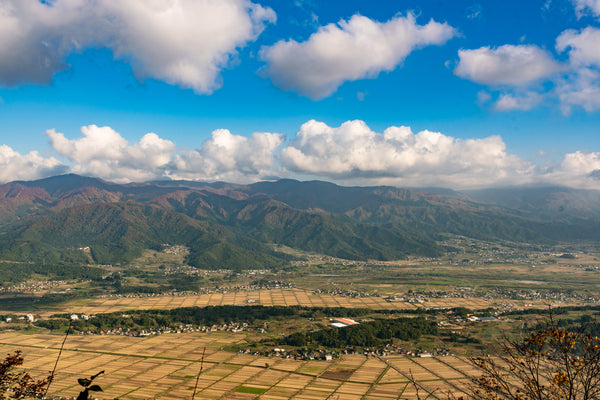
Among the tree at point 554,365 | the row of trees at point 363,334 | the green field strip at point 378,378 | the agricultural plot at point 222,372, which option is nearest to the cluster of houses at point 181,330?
the agricultural plot at point 222,372

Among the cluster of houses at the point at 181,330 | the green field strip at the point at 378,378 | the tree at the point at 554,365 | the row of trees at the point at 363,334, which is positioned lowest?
the cluster of houses at the point at 181,330

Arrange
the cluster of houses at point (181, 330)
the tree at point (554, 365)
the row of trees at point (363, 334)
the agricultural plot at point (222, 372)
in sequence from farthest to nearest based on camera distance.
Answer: the cluster of houses at point (181, 330) < the row of trees at point (363, 334) < the agricultural plot at point (222, 372) < the tree at point (554, 365)

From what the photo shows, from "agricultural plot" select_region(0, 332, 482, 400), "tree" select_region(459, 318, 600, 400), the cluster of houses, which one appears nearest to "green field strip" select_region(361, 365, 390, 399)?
"agricultural plot" select_region(0, 332, 482, 400)

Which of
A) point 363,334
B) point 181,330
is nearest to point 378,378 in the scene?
point 363,334

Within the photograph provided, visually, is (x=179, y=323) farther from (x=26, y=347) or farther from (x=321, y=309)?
(x=321, y=309)

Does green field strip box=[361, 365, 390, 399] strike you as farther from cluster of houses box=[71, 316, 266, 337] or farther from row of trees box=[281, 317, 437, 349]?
cluster of houses box=[71, 316, 266, 337]

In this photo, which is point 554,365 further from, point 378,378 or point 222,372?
point 222,372

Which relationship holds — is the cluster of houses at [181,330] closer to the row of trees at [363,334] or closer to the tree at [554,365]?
the row of trees at [363,334]

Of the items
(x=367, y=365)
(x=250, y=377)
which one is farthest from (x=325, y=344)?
(x=250, y=377)
